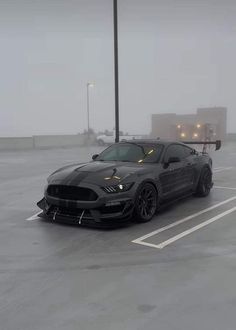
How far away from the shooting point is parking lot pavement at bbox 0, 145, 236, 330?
367cm

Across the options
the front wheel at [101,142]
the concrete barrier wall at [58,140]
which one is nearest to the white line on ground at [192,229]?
the front wheel at [101,142]

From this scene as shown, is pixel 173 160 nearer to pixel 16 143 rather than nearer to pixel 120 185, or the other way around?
pixel 120 185

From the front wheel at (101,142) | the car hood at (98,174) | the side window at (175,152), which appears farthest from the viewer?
the front wheel at (101,142)

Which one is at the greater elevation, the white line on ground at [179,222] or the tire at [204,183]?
the tire at [204,183]

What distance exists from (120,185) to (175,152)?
7.66 ft

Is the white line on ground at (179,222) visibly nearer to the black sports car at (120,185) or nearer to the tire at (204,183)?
the black sports car at (120,185)

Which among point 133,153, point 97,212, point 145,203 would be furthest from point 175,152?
point 97,212

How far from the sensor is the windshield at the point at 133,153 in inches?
320

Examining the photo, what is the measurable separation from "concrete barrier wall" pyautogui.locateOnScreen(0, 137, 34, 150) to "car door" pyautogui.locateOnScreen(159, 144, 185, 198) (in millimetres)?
35586

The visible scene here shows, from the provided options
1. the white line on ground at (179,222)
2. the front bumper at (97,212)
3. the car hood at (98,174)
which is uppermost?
the car hood at (98,174)

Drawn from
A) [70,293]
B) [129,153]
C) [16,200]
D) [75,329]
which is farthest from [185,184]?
[75,329]

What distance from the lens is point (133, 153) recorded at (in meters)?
8.34

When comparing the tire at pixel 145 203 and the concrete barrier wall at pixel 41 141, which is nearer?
the tire at pixel 145 203

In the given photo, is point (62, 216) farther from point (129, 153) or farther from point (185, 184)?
point (185, 184)
